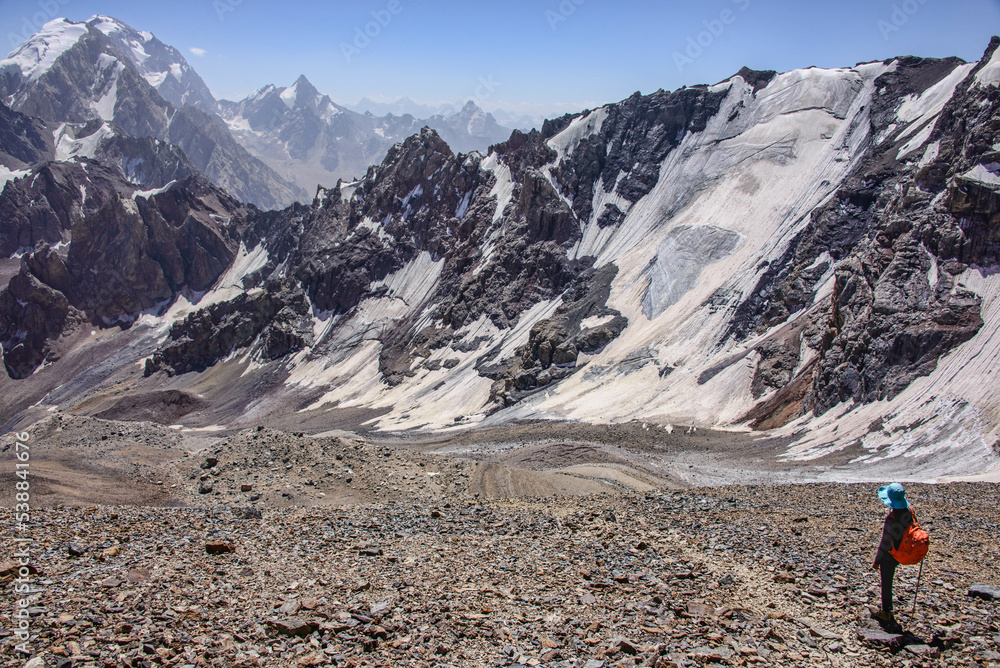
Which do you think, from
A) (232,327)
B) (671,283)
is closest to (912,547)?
(671,283)

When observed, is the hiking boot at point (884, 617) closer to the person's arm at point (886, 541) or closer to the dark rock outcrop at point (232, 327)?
the person's arm at point (886, 541)

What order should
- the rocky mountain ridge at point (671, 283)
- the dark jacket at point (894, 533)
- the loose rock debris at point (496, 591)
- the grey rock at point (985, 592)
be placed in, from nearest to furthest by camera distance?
the loose rock debris at point (496, 591) < the dark jacket at point (894, 533) < the grey rock at point (985, 592) < the rocky mountain ridge at point (671, 283)

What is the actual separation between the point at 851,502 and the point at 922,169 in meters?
35.3

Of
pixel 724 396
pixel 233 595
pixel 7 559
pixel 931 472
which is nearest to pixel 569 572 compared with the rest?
pixel 233 595

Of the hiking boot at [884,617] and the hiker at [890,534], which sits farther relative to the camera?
the hiker at [890,534]

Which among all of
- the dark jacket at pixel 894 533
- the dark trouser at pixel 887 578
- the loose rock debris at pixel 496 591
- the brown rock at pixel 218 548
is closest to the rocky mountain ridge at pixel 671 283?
the loose rock debris at pixel 496 591

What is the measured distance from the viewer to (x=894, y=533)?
27.8 ft

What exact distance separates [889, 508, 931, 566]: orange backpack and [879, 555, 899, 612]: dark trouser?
101 millimetres

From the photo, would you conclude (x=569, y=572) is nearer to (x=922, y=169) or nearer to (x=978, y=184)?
(x=978, y=184)

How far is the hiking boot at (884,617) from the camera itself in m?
8.07

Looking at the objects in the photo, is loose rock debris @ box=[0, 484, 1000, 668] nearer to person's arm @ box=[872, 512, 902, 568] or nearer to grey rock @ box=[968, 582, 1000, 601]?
grey rock @ box=[968, 582, 1000, 601]

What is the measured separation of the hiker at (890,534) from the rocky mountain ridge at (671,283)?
2152 centimetres

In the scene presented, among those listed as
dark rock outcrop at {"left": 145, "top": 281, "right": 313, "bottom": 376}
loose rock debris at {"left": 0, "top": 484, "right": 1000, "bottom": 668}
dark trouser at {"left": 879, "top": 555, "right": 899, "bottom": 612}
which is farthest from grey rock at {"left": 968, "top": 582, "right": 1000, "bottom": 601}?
dark rock outcrop at {"left": 145, "top": 281, "right": 313, "bottom": 376}

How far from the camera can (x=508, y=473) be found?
24.7 m
